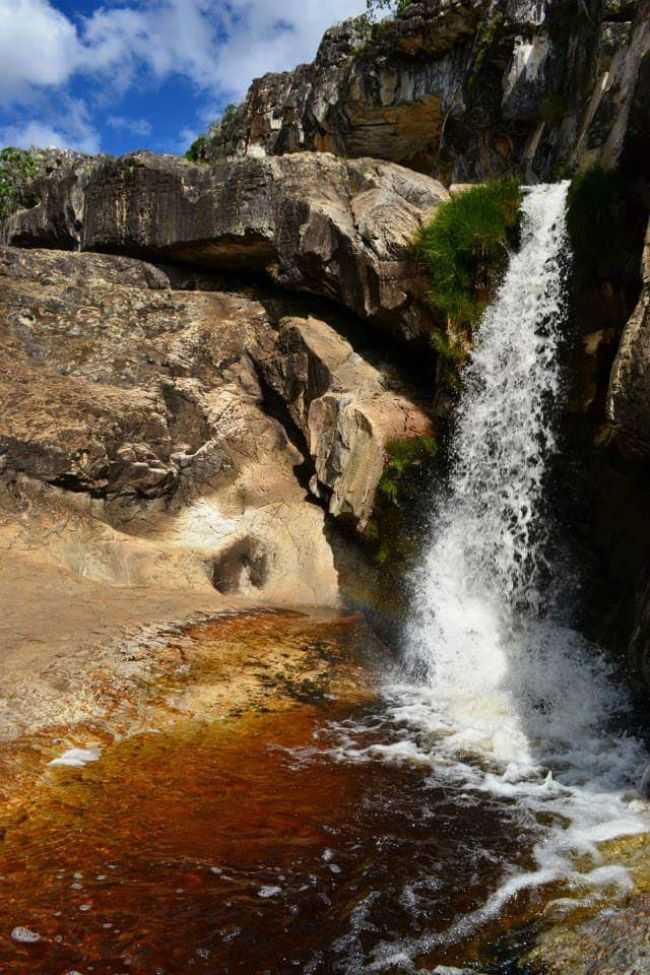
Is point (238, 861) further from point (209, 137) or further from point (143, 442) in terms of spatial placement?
point (209, 137)

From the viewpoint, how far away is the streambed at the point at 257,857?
4.20 meters

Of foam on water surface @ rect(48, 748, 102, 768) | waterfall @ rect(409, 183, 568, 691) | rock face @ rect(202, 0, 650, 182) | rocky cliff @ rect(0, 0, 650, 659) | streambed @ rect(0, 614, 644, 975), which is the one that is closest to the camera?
streambed @ rect(0, 614, 644, 975)

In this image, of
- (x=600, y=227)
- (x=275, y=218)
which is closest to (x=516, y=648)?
(x=600, y=227)

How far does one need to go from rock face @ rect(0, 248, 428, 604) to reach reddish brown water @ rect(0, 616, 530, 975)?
499cm

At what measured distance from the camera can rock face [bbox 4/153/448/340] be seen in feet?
40.1

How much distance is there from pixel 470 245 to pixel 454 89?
324 inches

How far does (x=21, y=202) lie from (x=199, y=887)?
17951mm

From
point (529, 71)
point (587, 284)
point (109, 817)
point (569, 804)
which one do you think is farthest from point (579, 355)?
point (529, 71)

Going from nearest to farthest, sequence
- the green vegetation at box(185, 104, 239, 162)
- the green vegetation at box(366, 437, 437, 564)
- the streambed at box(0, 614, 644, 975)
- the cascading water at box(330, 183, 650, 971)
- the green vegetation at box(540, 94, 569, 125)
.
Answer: the streambed at box(0, 614, 644, 975) < the cascading water at box(330, 183, 650, 971) < the green vegetation at box(366, 437, 437, 564) < the green vegetation at box(540, 94, 569, 125) < the green vegetation at box(185, 104, 239, 162)

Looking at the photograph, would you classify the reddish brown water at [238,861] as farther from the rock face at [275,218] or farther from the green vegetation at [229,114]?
the green vegetation at [229,114]

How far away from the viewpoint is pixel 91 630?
886 cm

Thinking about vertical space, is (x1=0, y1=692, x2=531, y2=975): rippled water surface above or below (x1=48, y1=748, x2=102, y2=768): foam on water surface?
below

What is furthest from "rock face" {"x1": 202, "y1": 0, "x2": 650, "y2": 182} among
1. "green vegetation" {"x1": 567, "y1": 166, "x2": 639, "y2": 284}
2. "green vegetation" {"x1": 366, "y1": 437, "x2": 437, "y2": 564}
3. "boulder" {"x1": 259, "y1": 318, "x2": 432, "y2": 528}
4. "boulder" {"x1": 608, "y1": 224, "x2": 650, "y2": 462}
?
"boulder" {"x1": 608, "y1": 224, "x2": 650, "y2": 462}

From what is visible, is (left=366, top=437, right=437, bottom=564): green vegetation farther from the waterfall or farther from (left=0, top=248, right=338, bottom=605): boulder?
(left=0, top=248, right=338, bottom=605): boulder
